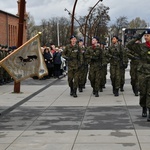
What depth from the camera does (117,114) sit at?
1028cm

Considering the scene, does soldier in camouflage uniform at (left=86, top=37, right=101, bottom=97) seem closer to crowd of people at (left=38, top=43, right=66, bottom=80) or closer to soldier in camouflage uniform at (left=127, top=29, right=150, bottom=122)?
soldier in camouflage uniform at (left=127, top=29, right=150, bottom=122)

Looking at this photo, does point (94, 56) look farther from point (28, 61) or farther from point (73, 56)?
point (28, 61)

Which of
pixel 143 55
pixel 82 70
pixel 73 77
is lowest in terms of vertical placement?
pixel 73 77

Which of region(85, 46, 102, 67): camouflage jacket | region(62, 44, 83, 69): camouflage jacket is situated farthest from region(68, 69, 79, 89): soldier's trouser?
region(85, 46, 102, 67): camouflage jacket

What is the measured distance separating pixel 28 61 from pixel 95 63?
11.5 ft

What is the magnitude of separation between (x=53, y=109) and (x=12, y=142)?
156 inches

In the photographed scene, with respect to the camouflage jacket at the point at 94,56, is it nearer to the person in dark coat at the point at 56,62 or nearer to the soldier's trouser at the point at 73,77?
the soldier's trouser at the point at 73,77

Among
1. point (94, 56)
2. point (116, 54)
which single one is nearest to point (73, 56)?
point (94, 56)

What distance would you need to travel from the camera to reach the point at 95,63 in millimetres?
14203

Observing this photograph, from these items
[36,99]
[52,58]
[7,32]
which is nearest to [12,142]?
[36,99]

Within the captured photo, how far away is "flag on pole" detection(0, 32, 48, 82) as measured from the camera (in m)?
11.0

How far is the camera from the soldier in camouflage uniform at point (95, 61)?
1406 centimetres

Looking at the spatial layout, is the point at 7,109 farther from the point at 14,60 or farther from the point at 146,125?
the point at 146,125

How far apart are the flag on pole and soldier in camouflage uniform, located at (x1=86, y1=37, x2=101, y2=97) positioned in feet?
10.0
